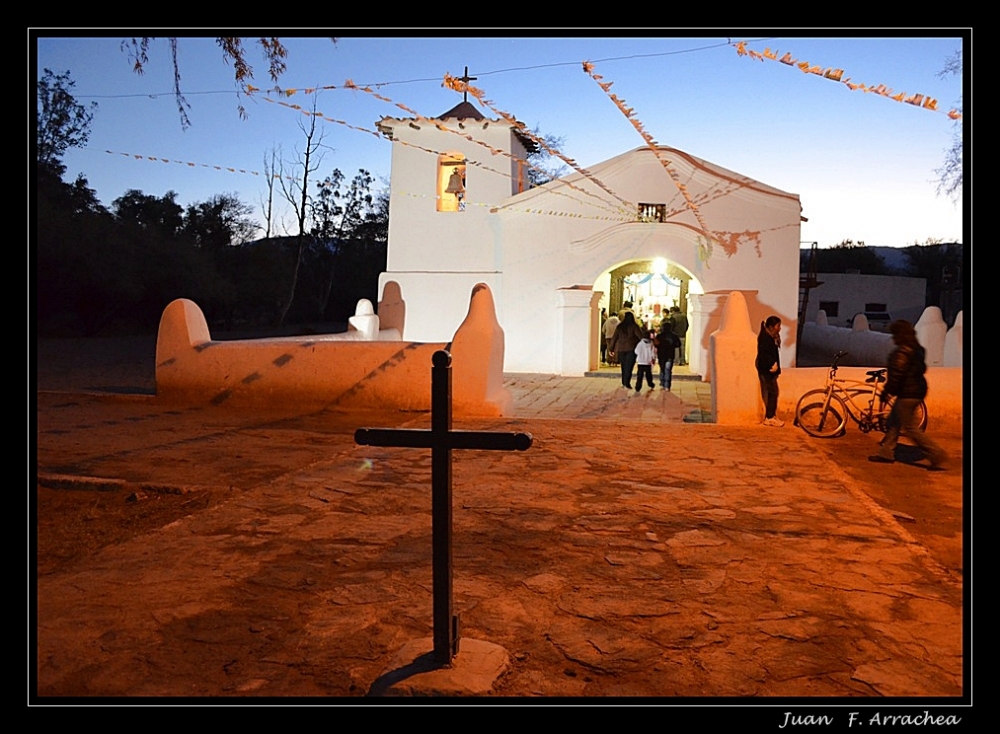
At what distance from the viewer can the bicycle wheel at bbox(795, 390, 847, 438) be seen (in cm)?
958

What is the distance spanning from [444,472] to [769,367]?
7.73 metres

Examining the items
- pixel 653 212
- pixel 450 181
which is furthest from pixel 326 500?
pixel 450 181

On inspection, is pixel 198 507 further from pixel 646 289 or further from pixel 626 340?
pixel 646 289

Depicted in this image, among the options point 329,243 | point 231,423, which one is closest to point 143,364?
point 231,423

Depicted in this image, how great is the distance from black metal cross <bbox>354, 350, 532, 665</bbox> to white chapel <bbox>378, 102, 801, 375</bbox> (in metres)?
14.1

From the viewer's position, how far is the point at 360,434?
328cm

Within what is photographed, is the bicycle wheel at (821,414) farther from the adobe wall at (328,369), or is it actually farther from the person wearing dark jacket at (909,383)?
the adobe wall at (328,369)

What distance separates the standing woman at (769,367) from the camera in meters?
9.95

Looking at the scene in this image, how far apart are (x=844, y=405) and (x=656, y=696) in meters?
7.61

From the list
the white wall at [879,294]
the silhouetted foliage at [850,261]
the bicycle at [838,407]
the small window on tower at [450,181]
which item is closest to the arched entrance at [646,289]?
the small window on tower at [450,181]

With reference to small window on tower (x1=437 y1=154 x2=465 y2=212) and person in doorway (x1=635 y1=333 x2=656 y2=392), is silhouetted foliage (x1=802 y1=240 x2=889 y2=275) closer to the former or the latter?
small window on tower (x1=437 y1=154 x2=465 y2=212)

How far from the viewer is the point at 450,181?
20.4 m
